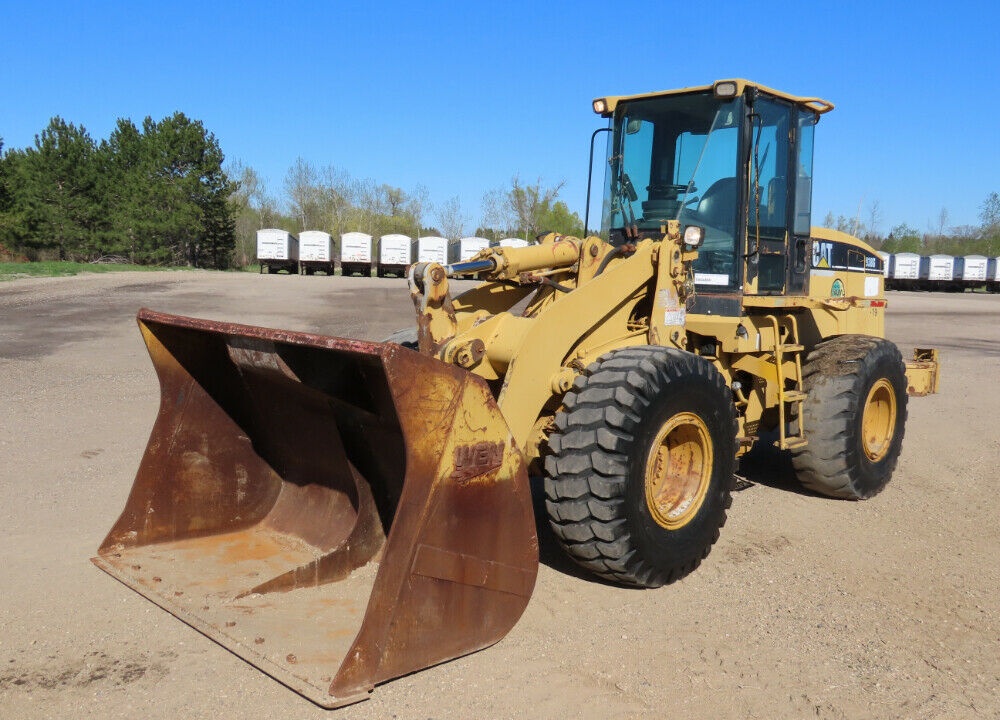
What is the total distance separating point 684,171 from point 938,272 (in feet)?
168

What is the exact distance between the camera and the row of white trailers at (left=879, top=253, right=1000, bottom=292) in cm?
5009

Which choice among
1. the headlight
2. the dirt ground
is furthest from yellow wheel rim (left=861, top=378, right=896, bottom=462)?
the headlight

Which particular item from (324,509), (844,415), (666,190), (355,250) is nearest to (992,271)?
(355,250)

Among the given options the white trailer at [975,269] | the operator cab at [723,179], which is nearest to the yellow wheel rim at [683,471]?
the operator cab at [723,179]

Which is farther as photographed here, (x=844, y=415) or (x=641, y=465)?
(x=844, y=415)

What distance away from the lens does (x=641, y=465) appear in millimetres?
4047

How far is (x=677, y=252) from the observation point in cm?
493

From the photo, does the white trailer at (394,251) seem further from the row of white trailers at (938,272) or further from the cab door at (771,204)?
the cab door at (771,204)

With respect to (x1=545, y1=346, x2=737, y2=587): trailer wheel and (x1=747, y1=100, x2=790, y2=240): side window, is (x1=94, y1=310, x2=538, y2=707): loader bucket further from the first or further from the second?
(x1=747, y1=100, x2=790, y2=240): side window

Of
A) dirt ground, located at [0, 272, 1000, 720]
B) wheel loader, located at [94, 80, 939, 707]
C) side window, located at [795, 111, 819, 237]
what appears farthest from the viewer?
side window, located at [795, 111, 819, 237]

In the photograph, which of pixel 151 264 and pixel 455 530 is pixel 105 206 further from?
pixel 455 530

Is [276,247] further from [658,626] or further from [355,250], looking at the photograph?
[658,626]

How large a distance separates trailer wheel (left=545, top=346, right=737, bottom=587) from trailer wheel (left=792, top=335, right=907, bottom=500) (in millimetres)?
1586

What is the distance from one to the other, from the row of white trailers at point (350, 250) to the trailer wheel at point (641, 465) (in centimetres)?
3721
